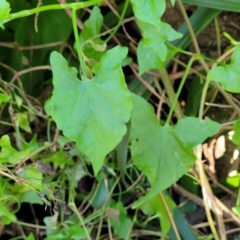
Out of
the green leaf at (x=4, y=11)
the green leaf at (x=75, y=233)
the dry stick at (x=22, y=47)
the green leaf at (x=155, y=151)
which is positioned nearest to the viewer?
the green leaf at (x=4, y=11)

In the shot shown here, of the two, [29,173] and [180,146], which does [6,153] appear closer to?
[29,173]

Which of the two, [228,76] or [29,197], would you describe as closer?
[228,76]

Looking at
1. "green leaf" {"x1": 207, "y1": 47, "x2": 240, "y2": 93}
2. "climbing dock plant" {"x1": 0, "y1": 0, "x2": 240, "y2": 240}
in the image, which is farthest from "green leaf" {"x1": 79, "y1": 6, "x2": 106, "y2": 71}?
"green leaf" {"x1": 207, "y1": 47, "x2": 240, "y2": 93}

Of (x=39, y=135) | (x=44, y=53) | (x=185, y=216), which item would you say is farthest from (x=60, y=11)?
(x=185, y=216)

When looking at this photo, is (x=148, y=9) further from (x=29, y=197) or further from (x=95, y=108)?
(x=29, y=197)

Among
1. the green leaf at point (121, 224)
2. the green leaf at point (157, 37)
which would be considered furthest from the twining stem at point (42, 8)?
the green leaf at point (121, 224)

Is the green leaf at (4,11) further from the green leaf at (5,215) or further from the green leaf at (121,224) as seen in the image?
the green leaf at (121,224)

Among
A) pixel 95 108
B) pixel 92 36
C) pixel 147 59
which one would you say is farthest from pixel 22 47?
pixel 95 108
